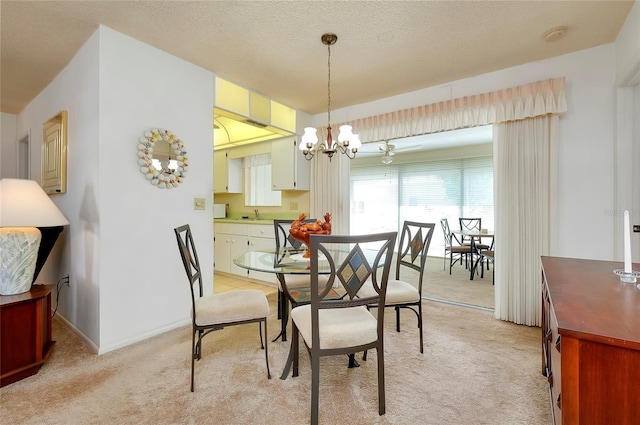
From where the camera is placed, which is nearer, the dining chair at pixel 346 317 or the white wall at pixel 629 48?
the dining chair at pixel 346 317

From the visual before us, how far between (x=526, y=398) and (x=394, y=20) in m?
2.64

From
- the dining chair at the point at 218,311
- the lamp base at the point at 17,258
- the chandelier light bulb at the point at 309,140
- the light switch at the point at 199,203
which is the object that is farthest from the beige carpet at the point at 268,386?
the chandelier light bulb at the point at 309,140

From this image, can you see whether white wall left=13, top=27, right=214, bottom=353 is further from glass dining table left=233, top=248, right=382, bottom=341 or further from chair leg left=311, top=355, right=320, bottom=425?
chair leg left=311, top=355, right=320, bottom=425

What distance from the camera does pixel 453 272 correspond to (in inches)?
203

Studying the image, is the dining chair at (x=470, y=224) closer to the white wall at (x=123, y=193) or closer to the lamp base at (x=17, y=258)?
the white wall at (x=123, y=193)

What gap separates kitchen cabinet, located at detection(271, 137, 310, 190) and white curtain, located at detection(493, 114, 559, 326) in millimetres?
2472

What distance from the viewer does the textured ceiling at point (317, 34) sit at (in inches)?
80.4

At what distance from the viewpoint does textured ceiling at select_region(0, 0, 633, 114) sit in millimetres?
2043

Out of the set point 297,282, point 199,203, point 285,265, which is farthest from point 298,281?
point 199,203

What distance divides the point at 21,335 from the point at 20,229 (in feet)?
2.36

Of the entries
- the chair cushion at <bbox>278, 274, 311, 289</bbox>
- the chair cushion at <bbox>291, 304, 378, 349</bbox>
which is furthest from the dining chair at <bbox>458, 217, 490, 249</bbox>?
the chair cushion at <bbox>291, 304, 378, 349</bbox>

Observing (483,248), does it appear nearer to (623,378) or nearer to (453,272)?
(453,272)

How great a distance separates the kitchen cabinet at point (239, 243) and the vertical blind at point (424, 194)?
3.88 meters

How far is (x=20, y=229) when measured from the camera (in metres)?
2.06
